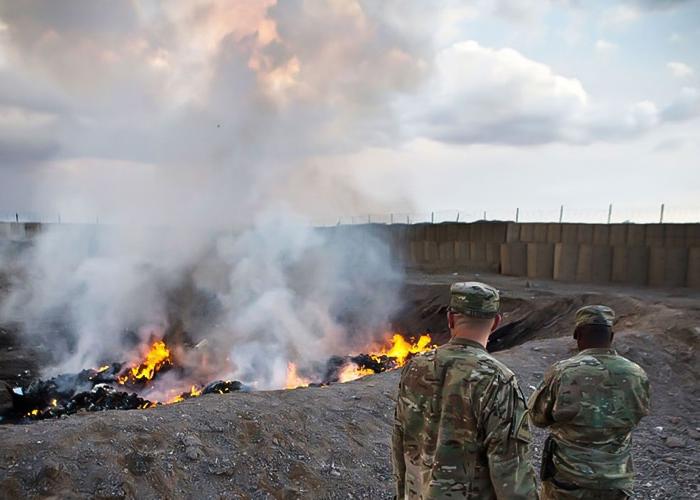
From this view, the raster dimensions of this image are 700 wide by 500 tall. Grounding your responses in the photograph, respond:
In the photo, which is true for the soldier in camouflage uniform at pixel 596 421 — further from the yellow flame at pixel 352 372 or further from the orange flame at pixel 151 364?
the orange flame at pixel 151 364

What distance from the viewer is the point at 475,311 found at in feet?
7.46

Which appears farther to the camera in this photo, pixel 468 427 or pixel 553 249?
pixel 553 249

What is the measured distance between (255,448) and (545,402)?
281 centimetres

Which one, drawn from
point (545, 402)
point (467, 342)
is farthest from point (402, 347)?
point (467, 342)

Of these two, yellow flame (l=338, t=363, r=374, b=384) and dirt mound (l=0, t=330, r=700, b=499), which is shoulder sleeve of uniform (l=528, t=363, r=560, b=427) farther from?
yellow flame (l=338, t=363, r=374, b=384)

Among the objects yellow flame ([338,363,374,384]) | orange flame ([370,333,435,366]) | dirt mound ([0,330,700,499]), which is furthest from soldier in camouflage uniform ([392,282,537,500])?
orange flame ([370,333,435,366])

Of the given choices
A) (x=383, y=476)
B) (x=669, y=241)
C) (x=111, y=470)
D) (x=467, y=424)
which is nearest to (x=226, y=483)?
(x=111, y=470)

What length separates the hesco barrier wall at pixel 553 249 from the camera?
1483 cm

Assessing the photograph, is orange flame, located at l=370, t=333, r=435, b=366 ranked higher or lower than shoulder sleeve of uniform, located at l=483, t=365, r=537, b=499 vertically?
lower

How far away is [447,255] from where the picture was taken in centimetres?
2095

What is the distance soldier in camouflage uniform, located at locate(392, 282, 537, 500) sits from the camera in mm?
2119

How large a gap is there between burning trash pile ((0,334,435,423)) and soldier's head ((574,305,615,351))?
21.0ft

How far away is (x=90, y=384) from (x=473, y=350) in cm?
967

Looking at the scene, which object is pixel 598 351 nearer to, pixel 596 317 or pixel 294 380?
pixel 596 317
